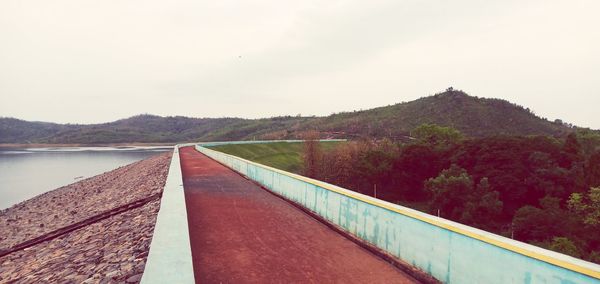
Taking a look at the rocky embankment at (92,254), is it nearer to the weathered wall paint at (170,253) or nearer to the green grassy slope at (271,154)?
the weathered wall paint at (170,253)

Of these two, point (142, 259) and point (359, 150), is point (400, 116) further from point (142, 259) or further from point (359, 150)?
point (142, 259)

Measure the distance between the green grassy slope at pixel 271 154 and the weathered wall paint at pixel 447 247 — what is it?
44.8m

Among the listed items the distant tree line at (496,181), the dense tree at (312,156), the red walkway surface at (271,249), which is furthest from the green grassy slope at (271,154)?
the red walkway surface at (271,249)

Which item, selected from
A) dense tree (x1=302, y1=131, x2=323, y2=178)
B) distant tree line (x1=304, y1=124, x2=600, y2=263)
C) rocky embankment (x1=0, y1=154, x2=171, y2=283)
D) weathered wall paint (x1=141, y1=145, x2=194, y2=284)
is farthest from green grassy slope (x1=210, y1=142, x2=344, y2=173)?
weathered wall paint (x1=141, y1=145, x2=194, y2=284)

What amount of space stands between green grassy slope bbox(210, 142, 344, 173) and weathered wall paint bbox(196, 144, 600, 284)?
44816 mm

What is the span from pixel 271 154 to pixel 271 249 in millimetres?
53049

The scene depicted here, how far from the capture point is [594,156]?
39.9 m

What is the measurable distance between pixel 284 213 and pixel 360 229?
344 centimetres

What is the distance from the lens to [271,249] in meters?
7.91

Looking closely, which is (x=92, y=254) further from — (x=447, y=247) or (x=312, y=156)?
(x=312, y=156)

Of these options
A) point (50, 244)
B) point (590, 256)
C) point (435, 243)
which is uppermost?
point (435, 243)

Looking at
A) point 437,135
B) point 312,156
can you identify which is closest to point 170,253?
point 312,156

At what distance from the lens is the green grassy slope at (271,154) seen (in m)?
56.2

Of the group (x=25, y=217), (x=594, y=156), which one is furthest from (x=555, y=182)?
(x=25, y=217)
